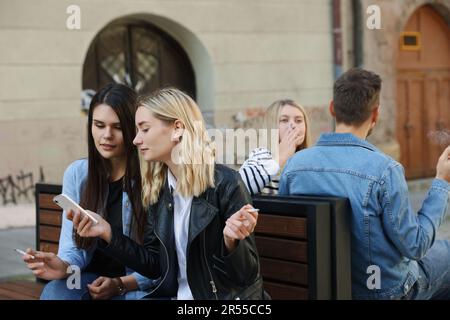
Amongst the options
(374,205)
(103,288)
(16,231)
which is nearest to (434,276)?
(374,205)

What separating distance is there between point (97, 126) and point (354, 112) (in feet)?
3.80

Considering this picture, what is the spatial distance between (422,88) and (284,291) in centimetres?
1092

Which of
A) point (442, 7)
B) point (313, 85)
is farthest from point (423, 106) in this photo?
point (313, 85)

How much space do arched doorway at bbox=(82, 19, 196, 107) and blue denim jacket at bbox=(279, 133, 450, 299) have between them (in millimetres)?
7048

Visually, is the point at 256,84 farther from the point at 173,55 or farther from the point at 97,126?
the point at 97,126

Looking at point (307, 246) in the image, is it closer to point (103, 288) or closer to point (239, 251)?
point (239, 251)

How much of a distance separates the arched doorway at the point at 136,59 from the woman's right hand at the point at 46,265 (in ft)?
22.8

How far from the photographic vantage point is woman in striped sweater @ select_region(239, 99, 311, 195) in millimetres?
4117

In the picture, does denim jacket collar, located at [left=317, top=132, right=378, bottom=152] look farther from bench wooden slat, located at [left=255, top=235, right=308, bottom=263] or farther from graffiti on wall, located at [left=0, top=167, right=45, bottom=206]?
graffiti on wall, located at [left=0, top=167, right=45, bottom=206]

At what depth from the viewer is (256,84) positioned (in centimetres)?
1178

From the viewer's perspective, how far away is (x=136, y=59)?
11.1 m

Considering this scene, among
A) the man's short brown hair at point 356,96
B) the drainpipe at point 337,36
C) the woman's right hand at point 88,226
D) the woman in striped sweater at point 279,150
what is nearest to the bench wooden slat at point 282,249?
the woman in striped sweater at point 279,150

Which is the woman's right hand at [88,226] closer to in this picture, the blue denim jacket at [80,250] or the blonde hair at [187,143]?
the blonde hair at [187,143]

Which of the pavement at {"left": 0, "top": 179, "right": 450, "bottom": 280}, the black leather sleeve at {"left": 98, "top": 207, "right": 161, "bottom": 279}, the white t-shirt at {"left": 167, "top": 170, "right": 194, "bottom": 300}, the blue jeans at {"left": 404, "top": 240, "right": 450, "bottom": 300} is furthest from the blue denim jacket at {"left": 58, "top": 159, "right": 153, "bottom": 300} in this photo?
the pavement at {"left": 0, "top": 179, "right": 450, "bottom": 280}
